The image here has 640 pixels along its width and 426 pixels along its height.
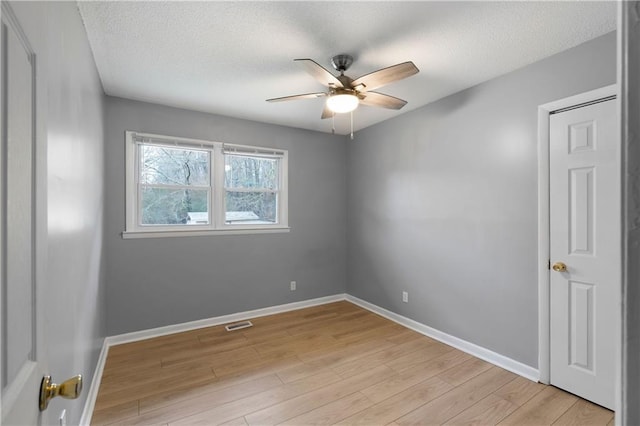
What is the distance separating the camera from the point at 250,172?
12.6ft

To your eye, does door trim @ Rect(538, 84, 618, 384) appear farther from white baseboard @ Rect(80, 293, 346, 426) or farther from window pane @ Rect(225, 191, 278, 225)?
window pane @ Rect(225, 191, 278, 225)

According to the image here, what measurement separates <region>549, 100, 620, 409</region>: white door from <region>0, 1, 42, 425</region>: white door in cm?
283

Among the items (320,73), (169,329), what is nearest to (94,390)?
(169,329)

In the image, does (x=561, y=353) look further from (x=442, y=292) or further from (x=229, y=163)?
(x=229, y=163)

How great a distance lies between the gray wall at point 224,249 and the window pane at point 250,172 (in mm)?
222

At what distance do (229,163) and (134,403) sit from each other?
2534 millimetres

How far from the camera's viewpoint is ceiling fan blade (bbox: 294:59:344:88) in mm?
1901

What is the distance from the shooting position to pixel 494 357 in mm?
2625

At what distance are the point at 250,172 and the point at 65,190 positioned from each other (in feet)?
8.29

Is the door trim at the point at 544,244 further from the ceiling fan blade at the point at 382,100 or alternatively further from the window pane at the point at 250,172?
the window pane at the point at 250,172

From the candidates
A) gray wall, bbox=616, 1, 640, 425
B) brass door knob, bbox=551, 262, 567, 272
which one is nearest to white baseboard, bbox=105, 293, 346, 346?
brass door knob, bbox=551, 262, 567, 272

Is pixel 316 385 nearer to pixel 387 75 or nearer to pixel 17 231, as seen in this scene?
pixel 17 231

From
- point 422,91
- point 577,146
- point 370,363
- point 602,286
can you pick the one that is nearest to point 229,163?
point 422,91

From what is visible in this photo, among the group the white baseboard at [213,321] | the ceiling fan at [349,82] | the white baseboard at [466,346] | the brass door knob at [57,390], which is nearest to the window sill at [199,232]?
the white baseboard at [213,321]
